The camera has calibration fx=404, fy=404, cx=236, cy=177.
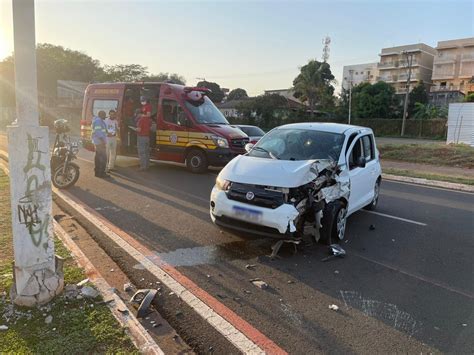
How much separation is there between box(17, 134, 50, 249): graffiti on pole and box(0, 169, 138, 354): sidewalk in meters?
0.57

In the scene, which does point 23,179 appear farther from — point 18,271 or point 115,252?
point 115,252

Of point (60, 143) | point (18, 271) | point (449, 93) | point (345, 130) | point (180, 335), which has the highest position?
point (449, 93)

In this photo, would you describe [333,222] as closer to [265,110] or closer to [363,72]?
[265,110]

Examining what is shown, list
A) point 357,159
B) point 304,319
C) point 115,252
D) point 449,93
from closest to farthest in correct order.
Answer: point 304,319
point 115,252
point 357,159
point 449,93

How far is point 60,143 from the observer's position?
9.72 metres

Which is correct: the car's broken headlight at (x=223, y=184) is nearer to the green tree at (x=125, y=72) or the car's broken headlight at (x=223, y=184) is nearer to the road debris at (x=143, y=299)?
the road debris at (x=143, y=299)

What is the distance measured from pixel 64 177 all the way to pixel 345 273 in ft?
23.4

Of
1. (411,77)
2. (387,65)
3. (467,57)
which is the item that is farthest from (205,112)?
(387,65)

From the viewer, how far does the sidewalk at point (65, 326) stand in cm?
304

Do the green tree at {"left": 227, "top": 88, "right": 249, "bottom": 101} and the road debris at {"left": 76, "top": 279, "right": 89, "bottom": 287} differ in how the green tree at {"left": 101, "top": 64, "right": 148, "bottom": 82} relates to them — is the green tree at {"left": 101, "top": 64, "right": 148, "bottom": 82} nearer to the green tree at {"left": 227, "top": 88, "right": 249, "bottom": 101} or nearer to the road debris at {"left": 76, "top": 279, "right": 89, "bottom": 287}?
the green tree at {"left": 227, "top": 88, "right": 249, "bottom": 101}

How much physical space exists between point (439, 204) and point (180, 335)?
25.6ft

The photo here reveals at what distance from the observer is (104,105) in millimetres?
13852

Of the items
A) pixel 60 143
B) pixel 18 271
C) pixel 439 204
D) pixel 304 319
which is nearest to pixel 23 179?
pixel 18 271

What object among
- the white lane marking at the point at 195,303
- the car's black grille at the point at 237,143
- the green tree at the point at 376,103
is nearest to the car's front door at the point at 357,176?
the white lane marking at the point at 195,303
